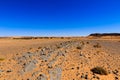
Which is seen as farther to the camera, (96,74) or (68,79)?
(96,74)

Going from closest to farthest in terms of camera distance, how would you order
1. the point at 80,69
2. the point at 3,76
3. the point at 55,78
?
the point at 55,78
the point at 3,76
the point at 80,69

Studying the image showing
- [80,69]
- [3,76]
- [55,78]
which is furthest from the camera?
[80,69]

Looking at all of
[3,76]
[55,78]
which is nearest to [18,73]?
[3,76]

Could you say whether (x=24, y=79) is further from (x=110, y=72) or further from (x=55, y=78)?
(x=110, y=72)

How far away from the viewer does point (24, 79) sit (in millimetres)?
9945

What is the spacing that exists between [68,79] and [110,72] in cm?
327

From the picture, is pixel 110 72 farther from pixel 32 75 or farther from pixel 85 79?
pixel 32 75

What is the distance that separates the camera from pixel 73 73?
1124 centimetres

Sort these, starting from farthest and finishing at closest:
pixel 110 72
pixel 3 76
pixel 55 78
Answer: pixel 110 72 < pixel 3 76 < pixel 55 78

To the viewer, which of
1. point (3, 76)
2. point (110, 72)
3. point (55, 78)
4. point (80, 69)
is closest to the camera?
point (55, 78)

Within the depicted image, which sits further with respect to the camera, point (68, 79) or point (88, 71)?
point (88, 71)

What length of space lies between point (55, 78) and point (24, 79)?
183 centimetres

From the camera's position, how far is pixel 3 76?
10.7 m

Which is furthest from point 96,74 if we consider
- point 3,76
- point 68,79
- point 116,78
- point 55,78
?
point 3,76
